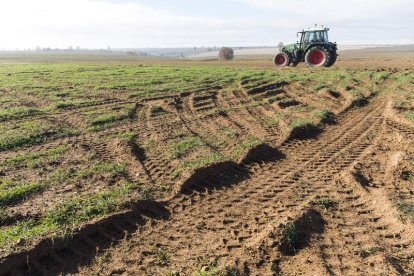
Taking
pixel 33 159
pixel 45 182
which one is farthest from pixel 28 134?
pixel 45 182

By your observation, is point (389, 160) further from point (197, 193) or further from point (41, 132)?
point (41, 132)

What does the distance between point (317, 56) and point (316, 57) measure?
9 centimetres

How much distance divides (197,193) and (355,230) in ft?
9.25

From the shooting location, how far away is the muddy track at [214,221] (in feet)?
15.8

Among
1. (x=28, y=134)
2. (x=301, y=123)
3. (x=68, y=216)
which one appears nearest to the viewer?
(x=68, y=216)

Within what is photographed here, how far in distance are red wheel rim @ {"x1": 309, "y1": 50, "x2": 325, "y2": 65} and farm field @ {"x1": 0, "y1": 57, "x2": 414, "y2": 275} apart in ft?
29.5

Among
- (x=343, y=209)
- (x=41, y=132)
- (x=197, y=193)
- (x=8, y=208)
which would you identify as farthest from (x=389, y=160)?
(x=41, y=132)

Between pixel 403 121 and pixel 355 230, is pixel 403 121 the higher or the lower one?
the higher one

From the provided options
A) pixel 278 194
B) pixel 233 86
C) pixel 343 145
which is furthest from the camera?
pixel 233 86

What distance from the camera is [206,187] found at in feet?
22.7

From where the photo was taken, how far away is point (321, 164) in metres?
8.02

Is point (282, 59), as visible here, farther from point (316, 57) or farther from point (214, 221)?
point (214, 221)

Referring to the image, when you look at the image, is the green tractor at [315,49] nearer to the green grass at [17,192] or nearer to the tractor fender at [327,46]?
the tractor fender at [327,46]

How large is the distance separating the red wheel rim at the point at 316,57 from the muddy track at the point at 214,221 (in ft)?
48.5
